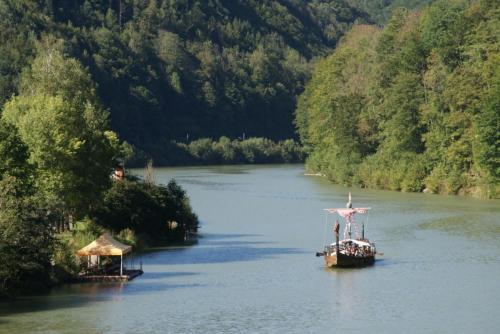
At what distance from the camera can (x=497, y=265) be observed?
70.4m

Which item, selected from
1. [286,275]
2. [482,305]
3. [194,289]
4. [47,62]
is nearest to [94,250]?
[194,289]

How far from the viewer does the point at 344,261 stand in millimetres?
70438

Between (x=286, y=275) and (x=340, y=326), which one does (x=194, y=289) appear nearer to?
(x=286, y=275)

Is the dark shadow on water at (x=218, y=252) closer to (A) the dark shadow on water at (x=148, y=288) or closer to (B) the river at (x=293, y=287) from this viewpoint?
(B) the river at (x=293, y=287)

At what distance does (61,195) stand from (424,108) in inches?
2495

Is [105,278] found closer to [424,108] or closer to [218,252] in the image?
[218,252]

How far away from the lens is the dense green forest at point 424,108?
4781 inches

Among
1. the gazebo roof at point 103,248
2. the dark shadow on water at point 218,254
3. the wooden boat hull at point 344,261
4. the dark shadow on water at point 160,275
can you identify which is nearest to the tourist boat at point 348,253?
the wooden boat hull at point 344,261

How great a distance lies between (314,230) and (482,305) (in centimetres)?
3060

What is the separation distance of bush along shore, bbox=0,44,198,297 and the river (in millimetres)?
2040

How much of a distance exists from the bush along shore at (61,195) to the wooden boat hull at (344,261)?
526 inches

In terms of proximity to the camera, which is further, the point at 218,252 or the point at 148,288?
the point at 218,252

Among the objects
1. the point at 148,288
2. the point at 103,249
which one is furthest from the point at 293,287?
the point at 103,249

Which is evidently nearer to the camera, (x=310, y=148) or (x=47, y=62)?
(x=47, y=62)
